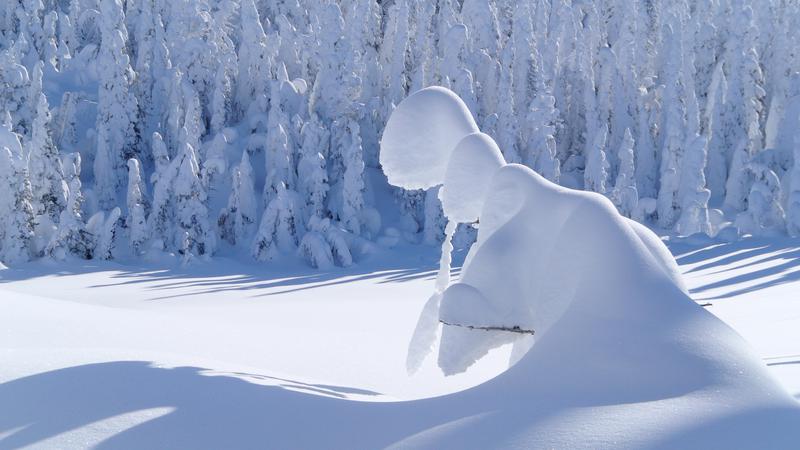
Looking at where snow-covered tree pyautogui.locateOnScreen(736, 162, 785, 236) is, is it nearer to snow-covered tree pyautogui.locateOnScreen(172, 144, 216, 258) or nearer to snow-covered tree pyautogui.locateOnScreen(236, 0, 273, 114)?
snow-covered tree pyautogui.locateOnScreen(172, 144, 216, 258)

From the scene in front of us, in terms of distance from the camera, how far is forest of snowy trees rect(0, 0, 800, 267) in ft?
79.4

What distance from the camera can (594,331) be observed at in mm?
4594

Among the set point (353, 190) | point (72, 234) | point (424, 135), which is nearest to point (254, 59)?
point (353, 190)

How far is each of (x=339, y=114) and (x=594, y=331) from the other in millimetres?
25173

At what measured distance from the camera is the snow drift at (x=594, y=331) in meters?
3.78

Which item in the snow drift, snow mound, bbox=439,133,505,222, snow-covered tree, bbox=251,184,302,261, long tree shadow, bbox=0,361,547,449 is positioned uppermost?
snow mound, bbox=439,133,505,222

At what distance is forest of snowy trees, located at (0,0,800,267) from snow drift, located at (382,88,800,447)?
18.0m

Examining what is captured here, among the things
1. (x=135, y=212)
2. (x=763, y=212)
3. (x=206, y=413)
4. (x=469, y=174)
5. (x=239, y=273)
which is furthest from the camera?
(x=763, y=212)

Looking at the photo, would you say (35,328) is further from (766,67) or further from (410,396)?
(766,67)

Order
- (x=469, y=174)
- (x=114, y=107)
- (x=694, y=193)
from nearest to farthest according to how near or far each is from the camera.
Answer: (x=469, y=174) → (x=694, y=193) → (x=114, y=107)

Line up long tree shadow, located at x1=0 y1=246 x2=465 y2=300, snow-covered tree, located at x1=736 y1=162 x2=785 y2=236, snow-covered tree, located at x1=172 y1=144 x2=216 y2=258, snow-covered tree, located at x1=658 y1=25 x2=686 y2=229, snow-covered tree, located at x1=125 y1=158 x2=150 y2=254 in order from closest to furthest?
long tree shadow, located at x1=0 y1=246 x2=465 y2=300
snow-covered tree, located at x1=125 y1=158 x2=150 y2=254
snow-covered tree, located at x1=172 y1=144 x2=216 y2=258
snow-covered tree, located at x1=736 y1=162 x2=785 y2=236
snow-covered tree, located at x1=658 y1=25 x2=686 y2=229

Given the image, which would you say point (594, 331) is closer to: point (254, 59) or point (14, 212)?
point (14, 212)

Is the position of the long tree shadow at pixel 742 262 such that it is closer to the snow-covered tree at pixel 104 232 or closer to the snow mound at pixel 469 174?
the snow mound at pixel 469 174

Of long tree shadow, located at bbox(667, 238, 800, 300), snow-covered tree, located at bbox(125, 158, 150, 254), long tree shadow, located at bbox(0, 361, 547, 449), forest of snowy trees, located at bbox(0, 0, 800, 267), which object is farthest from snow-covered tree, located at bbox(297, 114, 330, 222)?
long tree shadow, located at bbox(0, 361, 547, 449)
